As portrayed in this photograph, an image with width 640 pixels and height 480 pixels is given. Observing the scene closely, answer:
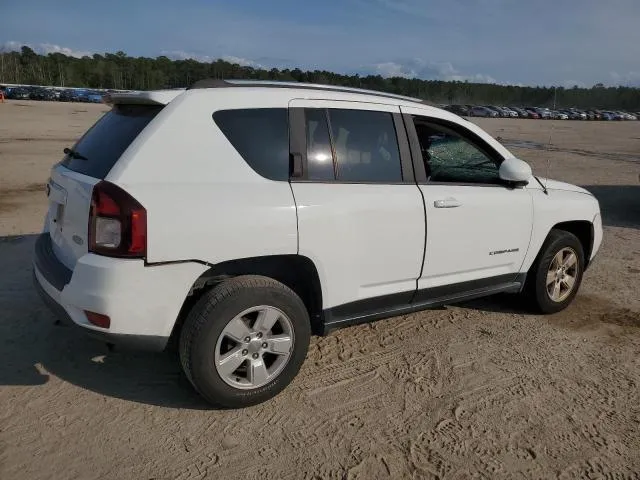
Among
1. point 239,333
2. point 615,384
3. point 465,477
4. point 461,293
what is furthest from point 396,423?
point 615,384

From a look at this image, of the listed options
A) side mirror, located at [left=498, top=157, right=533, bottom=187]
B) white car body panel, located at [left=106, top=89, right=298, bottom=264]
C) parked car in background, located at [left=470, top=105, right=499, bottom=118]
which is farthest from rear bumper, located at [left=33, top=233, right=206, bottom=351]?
parked car in background, located at [left=470, top=105, right=499, bottom=118]

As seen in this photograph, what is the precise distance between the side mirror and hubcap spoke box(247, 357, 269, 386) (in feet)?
7.48

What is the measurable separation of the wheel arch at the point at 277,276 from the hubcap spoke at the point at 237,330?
253 mm

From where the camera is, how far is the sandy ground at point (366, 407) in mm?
2654

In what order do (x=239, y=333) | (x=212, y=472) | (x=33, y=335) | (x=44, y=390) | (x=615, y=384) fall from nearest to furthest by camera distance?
(x=212, y=472)
(x=239, y=333)
(x=44, y=390)
(x=615, y=384)
(x=33, y=335)

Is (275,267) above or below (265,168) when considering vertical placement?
below

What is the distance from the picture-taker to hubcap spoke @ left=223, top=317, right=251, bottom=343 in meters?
2.92

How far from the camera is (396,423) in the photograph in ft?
9.88

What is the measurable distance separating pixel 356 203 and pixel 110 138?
1.53 meters

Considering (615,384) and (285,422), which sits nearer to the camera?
(285,422)

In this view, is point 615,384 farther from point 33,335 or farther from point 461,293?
point 33,335

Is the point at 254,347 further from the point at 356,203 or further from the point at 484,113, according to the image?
the point at 484,113

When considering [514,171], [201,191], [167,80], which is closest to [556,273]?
[514,171]

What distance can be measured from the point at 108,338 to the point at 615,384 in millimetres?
3270
